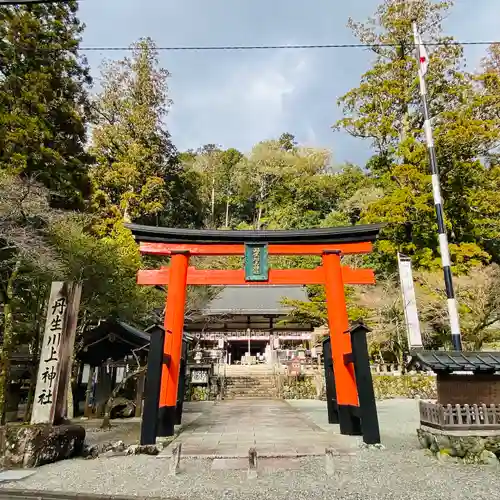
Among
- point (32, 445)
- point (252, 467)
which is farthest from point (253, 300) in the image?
point (252, 467)

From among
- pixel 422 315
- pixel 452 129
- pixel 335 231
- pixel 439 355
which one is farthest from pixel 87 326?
pixel 452 129

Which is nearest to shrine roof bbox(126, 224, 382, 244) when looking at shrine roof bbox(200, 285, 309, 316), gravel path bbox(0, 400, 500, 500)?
gravel path bbox(0, 400, 500, 500)

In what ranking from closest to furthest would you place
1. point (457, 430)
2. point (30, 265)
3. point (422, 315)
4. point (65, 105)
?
1. point (457, 430)
2. point (30, 265)
3. point (65, 105)
4. point (422, 315)

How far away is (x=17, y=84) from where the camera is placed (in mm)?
13164

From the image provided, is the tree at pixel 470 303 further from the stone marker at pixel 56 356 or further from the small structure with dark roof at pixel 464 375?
the stone marker at pixel 56 356

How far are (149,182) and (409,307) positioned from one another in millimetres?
19673

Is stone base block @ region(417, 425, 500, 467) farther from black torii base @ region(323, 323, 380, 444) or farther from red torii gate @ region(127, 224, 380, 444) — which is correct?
red torii gate @ region(127, 224, 380, 444)

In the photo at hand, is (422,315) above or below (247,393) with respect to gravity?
above

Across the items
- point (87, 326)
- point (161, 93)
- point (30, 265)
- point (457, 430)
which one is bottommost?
point (457, 430)

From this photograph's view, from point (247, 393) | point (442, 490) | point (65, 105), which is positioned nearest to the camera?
point (442, 490)

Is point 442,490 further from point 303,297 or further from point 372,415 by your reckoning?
point 303,297

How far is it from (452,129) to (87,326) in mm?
18811

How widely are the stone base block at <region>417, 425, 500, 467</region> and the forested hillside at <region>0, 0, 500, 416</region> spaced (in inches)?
238

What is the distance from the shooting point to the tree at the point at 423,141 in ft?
63.2
